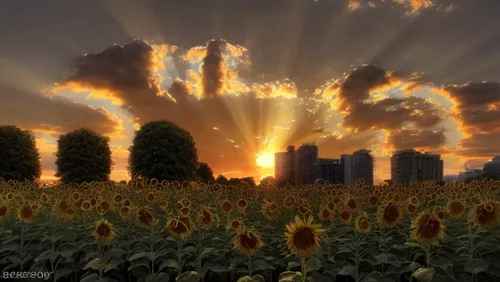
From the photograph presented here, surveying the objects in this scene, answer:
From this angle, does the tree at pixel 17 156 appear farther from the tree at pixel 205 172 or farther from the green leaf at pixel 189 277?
the green leaf at pixel 189 277

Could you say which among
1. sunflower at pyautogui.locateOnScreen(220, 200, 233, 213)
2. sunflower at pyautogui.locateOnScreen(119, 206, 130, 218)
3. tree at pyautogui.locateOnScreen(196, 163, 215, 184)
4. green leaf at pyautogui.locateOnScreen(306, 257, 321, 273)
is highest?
tree at pyautogui.locateOnScreen(196, 163, 215, 184)

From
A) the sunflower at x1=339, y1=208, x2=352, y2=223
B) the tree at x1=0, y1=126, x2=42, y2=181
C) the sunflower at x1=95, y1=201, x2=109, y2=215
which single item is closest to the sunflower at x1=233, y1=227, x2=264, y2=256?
the sunflower at x1=339, y1=208, x2=352, y2=223

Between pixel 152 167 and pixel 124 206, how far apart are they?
19441 millimetres

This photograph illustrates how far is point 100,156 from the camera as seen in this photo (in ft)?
101

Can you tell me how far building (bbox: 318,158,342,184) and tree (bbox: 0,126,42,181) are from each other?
20102mm

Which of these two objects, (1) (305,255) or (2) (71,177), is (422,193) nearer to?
(1) (305,255)

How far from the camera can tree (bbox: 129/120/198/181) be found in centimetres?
2802

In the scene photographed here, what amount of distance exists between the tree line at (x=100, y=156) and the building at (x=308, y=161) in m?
5.32

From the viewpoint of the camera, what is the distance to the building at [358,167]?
30938 millimetres

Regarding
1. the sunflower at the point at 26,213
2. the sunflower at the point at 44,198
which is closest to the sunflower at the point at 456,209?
the sunflower at the point at 26,213

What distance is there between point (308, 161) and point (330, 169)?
70.9 inches

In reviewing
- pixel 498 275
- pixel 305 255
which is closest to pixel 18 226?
pixel 305 255

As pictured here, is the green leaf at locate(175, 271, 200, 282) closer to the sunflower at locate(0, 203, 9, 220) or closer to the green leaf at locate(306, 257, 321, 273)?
the green leaf at locate(306, 257, 321, 273)

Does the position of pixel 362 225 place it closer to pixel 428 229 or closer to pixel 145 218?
pixel 428 229
